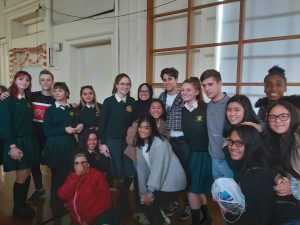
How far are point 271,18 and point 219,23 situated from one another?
1.39 feet

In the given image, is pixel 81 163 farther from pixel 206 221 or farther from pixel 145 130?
pixel 206 221

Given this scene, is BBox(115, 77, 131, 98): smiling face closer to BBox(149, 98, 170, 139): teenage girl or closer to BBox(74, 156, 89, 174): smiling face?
BBox(149, 98, 170, 139): teenage girl

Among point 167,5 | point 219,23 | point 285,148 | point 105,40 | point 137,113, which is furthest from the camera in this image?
point 105,40

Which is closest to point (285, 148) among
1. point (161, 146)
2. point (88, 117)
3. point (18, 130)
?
point (161, 146)

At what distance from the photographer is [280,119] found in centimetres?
117

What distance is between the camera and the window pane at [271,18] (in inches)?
79.1

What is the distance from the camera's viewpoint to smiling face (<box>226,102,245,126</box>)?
1398 mm

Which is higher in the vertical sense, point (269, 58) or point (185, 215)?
point (269, 58)

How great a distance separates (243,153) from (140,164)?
801 millimetres

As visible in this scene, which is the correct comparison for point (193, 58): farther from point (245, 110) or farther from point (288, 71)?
point (245, 110)

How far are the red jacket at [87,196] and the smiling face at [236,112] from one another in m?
0.88

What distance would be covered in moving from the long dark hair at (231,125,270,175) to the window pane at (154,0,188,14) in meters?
1.76

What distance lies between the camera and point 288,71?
2.05m

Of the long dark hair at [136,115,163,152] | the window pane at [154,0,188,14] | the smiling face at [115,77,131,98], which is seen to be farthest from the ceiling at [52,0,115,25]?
the long dark hair at [136,115,163,152]
